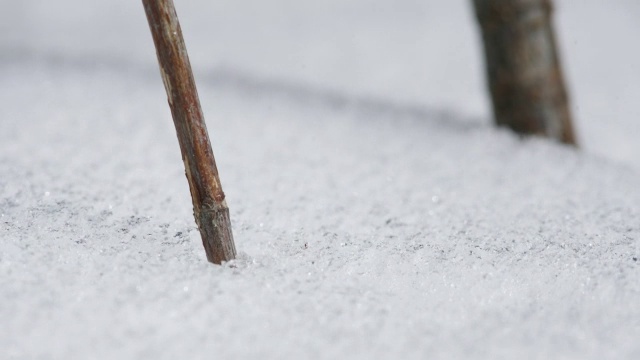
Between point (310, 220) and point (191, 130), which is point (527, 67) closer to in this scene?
point (310, 220)

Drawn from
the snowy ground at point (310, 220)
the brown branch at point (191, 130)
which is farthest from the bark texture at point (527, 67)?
the brown branch at point (191, 130)

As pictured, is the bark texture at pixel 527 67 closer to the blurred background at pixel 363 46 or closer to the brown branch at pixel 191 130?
the blurred background at pixel 363 46

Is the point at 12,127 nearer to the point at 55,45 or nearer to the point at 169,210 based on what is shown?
the point at 169,210

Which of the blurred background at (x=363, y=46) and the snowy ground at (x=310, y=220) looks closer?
the snowy ground at (x=310, y=220)

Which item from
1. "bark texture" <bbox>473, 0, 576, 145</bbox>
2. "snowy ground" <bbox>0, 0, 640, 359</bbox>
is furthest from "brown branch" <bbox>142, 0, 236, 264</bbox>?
"bark texture" <bbox>473, 0, 576, 145</bbox>

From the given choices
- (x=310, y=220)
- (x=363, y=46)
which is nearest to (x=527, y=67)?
(x=310, y=220)

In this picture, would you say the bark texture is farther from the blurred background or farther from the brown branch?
the brown branch
